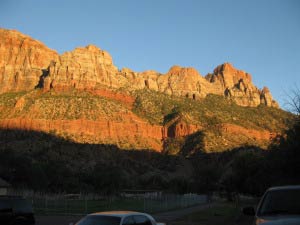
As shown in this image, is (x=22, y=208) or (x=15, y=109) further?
(x=15, y=109)

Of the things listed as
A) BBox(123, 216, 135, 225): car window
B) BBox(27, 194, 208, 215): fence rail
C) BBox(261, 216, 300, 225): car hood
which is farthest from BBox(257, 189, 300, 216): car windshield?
BBox(27, 194, 208, 215): fence rail

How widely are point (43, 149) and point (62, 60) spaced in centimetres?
6595

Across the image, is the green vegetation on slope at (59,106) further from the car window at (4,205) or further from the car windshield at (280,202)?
the car windshield at (280,202)

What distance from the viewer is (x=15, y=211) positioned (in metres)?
18.5

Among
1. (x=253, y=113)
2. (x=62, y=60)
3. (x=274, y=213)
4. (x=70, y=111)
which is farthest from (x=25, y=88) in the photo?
(x=274, y=213)

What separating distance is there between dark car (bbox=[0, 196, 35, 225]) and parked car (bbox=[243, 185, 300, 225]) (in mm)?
11601

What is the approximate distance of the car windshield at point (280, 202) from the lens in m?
9.10

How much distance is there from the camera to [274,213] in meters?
8.94

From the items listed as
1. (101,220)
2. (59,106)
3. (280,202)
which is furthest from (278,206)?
(59,106)

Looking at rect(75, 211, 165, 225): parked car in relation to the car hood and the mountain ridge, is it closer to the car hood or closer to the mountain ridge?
the car hood

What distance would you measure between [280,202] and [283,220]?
5.02 feet

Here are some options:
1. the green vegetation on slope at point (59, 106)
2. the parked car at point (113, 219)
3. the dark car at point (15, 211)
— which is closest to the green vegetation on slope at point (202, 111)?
the green vegetation on slope at point (59, 106)

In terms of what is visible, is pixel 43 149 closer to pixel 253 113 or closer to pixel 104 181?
pixel 104 181

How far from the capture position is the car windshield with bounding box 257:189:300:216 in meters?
9.10
